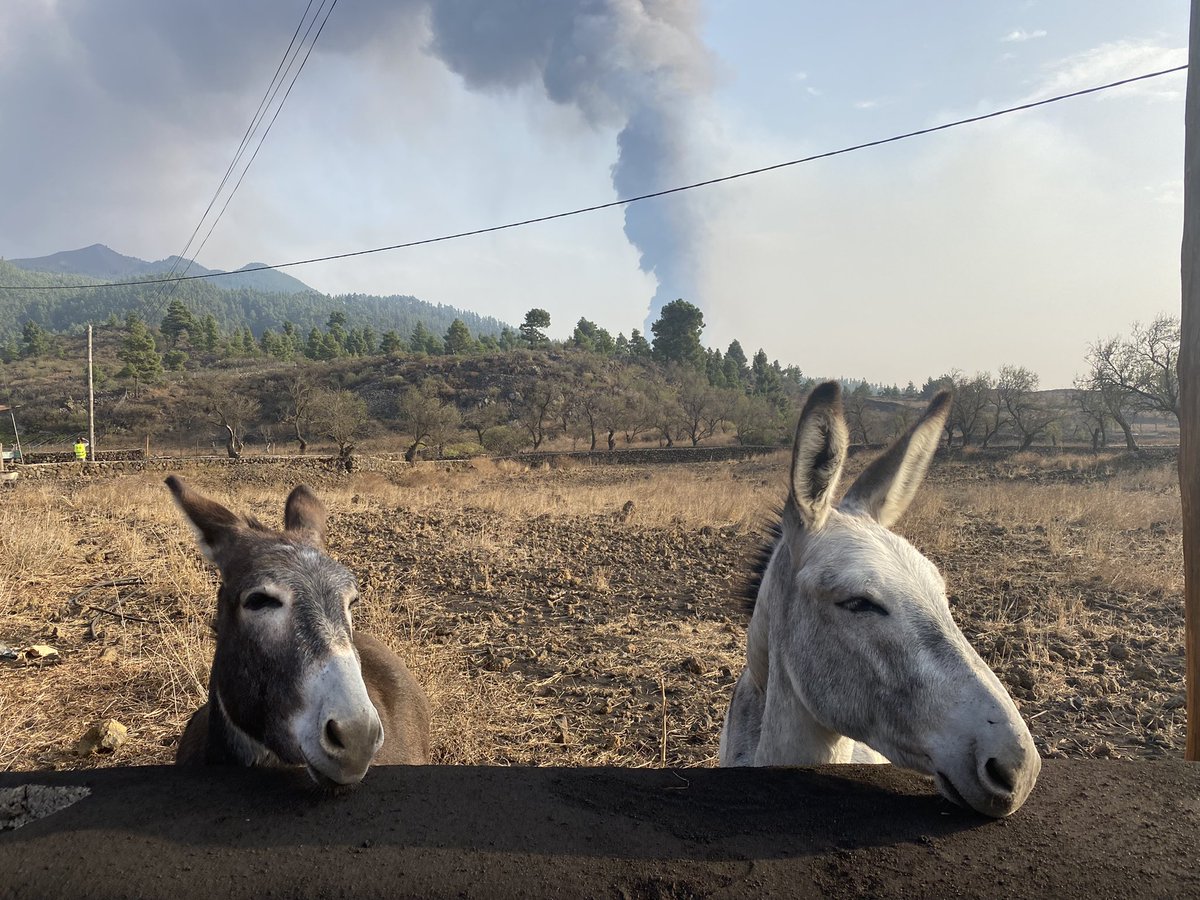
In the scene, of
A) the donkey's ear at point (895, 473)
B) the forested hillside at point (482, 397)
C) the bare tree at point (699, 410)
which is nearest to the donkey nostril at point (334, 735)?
the donkey's ear at point (895, 473)

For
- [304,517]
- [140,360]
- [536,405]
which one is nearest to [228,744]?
[304,517]

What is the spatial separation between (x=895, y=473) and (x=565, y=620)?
19.1 feet

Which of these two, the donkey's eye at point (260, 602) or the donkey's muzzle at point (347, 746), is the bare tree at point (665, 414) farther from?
the donkey's muzzle at point (347, 746)

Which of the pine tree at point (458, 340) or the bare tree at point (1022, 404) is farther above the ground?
the pine tree at point (458, 340)

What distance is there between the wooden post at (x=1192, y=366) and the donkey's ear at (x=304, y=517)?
3.63m

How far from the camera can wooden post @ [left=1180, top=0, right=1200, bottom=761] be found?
204 cm

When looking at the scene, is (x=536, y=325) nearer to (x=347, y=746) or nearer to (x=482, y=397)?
(x=482, y=397)

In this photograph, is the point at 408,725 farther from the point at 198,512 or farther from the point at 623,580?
the point at 623,580

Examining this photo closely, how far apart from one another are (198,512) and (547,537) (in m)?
10.2

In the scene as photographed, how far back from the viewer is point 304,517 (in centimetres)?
341

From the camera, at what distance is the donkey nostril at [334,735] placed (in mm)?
1906

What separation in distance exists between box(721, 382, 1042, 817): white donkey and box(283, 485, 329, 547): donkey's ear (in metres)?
2.33

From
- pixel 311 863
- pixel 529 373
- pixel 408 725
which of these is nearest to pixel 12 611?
pixel 408 725

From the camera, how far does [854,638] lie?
1915 mm
